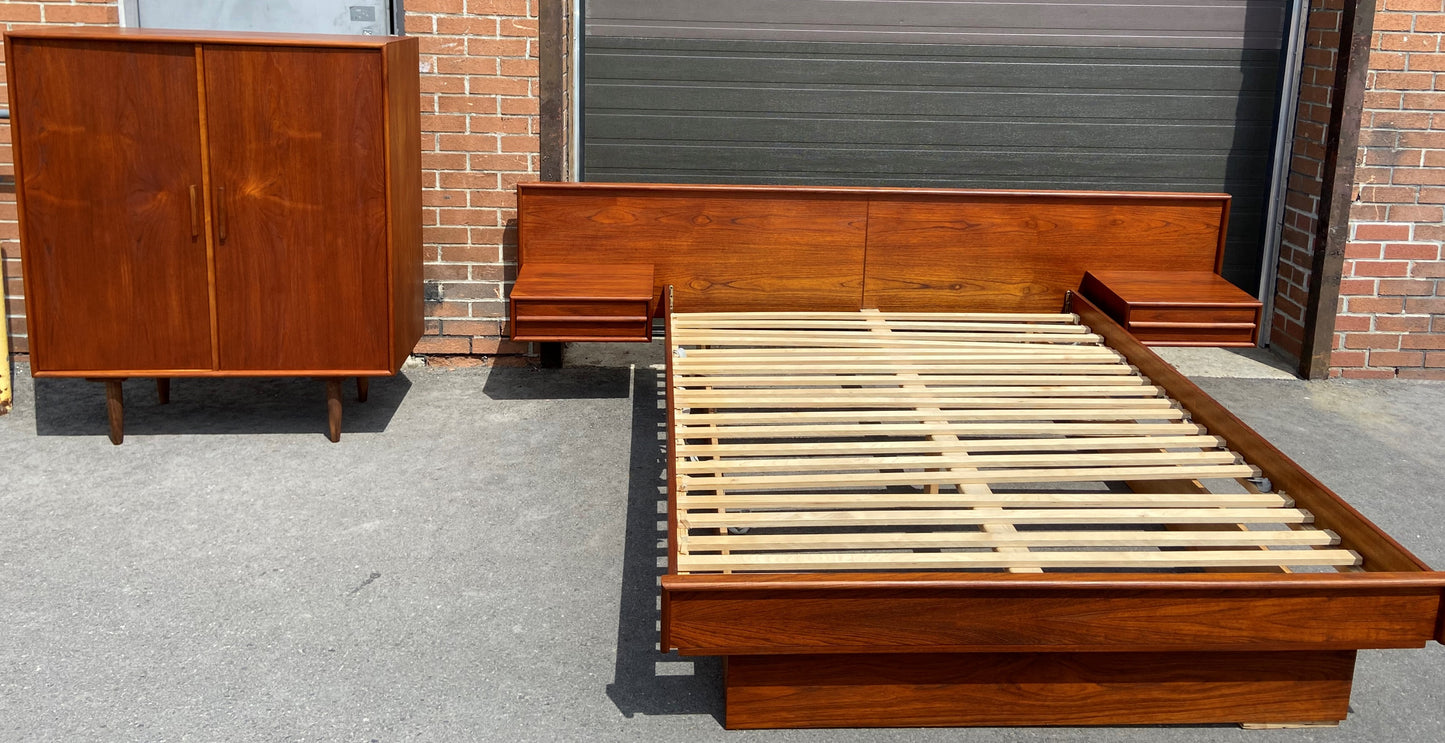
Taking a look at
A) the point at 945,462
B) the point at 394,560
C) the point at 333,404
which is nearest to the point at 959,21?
the point at 945,462

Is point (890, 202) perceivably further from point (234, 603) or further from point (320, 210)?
point (234, 603)

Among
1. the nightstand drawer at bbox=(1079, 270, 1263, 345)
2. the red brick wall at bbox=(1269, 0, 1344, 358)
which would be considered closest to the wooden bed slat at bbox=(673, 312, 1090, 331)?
the nightstand drawer at bbox=(1079, 270, 1263, 345)

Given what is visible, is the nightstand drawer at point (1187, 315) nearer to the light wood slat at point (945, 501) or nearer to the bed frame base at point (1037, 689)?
the light wood slat at point (945, 501)

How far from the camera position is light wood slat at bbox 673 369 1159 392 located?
384 centimetres

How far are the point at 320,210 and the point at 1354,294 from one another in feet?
13.1

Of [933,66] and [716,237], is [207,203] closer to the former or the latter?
[716,237]

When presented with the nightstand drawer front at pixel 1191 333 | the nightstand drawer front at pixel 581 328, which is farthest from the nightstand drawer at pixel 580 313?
the nightstand drawer front at pixel 1191 333

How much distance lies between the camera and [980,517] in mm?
2957

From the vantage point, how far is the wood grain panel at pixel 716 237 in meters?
4.71

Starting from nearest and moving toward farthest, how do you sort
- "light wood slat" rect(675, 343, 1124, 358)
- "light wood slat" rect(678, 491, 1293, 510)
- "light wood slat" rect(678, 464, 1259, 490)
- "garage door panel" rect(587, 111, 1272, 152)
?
1. "light wood slat" rect(678, 491, 1293, 510)
2. "light wood slat" rect(678, 464, 1259, 490)
3. "light wood slat" rect(675, 343, 1124, 358)
4. "garage door panel" rect(587, 111, 1272, 152)

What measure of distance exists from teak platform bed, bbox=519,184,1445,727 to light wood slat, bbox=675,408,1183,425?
1 centimetres

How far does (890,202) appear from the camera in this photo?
15.5 ft

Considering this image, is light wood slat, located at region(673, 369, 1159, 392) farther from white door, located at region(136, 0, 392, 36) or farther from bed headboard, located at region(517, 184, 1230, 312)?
white door, located at region(136, 0, 392, 36)

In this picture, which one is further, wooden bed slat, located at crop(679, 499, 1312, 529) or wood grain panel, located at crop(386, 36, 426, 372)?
wood grain panel, located at crop(386, 36, 426, 372)
